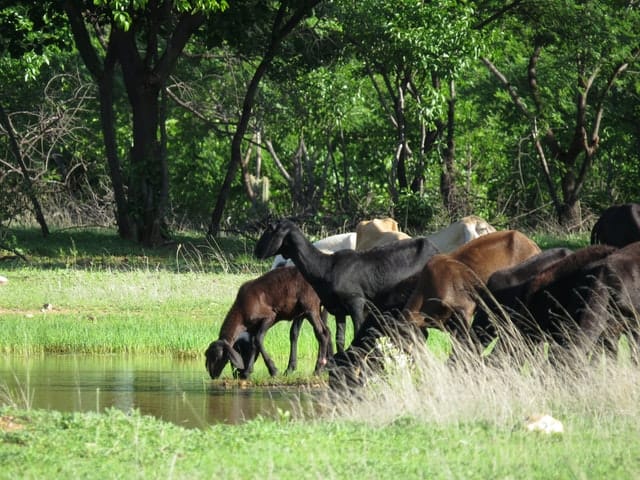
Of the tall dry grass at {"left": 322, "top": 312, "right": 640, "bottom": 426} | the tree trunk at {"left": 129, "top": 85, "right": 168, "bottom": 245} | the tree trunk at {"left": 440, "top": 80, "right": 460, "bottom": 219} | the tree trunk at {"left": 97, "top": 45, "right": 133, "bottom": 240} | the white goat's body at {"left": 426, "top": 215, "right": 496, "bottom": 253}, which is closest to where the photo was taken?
the tall dry grass at {"left": 322, "top": 312, "right": 640, "bottom": 426}

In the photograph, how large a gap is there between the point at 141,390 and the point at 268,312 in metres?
2.05

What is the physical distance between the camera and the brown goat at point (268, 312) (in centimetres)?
1420

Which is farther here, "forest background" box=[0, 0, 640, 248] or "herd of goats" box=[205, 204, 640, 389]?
"forest background" box=[0, 0, 640, 248]

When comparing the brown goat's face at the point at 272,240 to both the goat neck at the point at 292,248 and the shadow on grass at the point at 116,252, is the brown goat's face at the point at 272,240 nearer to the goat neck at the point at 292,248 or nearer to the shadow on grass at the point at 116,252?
the goat neck at the point at 292,248

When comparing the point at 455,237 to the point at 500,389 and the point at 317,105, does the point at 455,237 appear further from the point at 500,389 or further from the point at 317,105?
the point at 317,105

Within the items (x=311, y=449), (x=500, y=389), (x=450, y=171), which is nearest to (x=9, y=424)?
(x=311, y=449)

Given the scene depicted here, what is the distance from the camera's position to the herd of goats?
10.8 metres

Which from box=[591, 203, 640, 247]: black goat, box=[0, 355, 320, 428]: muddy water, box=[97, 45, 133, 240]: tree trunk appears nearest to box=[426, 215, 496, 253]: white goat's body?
box=[591, 203, 640, 247]: black goat

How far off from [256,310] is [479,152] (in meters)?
31.6

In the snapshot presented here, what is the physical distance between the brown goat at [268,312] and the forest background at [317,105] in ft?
25.9

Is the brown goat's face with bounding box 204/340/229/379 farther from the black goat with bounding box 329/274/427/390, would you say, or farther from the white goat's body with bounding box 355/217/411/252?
the white goat's body with bounding box 355/217/411/252

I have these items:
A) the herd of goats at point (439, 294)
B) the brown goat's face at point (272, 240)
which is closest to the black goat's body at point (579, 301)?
the herd of goats at point (439, 294)

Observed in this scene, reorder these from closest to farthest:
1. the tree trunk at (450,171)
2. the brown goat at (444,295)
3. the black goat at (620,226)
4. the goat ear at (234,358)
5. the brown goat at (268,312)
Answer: the brown goat at (444,295) < the goat ear at (234,358) < the brown goat at (268,312) < the black goat at (620,226) < the tree trunk at (450,171)

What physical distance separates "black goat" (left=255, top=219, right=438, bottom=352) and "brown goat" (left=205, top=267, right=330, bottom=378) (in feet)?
1.63
